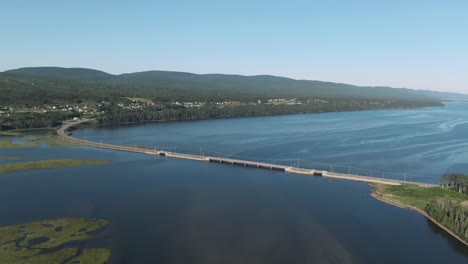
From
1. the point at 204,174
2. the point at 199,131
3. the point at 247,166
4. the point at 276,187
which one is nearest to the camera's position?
the point at 276,187

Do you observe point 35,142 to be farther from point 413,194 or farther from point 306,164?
point 413,194

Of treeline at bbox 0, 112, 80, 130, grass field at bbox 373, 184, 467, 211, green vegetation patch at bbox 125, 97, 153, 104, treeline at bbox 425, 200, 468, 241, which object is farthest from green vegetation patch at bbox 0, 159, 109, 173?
green vegetation patch at bbox 125, 97, 153, 104

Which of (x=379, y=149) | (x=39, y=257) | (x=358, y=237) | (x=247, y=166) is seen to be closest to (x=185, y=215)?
(x=39, y=257)

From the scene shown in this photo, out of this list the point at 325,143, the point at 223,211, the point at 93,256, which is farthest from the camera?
the point at 325,143

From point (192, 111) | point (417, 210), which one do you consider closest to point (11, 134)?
point (192, 111)

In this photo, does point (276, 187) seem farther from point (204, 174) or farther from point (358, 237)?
point (358, 237)
